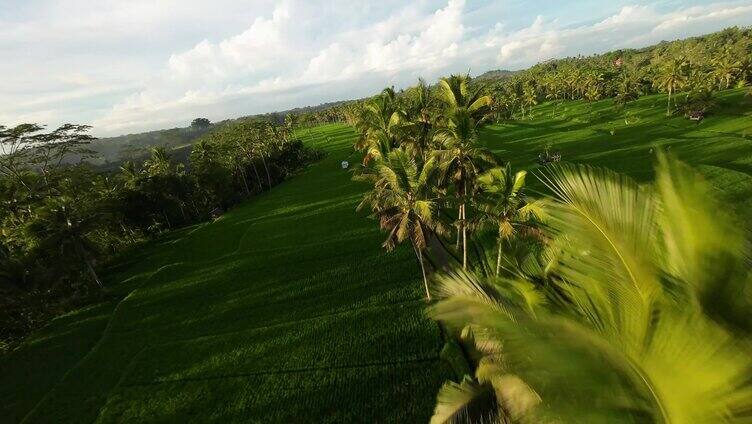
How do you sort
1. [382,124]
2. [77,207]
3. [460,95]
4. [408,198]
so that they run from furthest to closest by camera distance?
1. [77,207]
2. [382,124]
3. [460,95]
4. [408,198]

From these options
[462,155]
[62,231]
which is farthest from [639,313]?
[62,231]

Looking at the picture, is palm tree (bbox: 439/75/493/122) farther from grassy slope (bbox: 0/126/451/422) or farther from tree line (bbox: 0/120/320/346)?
tree line (bbox: 0/120/320/346)

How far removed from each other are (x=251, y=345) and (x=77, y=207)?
26.0m

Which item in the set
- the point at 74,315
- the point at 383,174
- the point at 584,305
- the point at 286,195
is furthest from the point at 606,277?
the point at 286,195

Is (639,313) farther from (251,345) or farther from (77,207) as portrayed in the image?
(77,207)

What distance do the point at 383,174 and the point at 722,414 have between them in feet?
53.6

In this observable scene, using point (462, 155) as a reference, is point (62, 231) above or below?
below

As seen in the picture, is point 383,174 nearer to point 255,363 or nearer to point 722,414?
point 255,363

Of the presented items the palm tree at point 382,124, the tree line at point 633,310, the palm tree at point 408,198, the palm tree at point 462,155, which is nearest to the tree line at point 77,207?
the palm tree at point 382,124

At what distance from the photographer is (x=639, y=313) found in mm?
3383

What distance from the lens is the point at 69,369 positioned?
886 inches

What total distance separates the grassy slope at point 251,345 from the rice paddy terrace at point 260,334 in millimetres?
78

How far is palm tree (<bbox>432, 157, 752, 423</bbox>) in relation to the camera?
296cm

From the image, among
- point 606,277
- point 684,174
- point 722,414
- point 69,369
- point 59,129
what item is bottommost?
point 69,369
